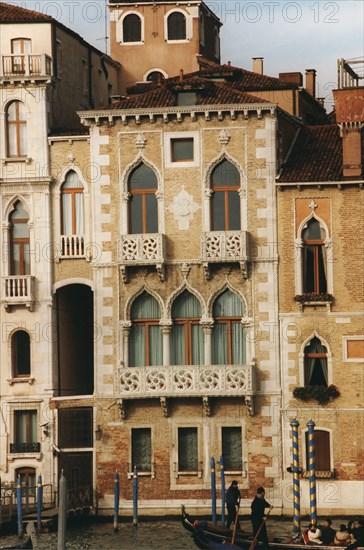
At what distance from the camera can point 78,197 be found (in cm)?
5262

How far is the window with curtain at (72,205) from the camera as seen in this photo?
52.6 meters

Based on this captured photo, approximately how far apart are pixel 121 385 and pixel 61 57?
1002 cm

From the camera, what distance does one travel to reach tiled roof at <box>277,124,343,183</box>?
168 ft

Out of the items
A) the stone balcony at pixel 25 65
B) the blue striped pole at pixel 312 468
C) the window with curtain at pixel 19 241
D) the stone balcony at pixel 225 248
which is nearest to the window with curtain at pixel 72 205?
the window with curtain at pixel 19 241

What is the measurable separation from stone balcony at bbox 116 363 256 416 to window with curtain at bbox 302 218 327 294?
272cm

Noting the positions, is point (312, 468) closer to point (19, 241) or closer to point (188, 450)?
point (188, 450)

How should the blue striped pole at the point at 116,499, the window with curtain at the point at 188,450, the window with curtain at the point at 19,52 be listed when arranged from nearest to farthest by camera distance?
the blue striped pole at the point at 116,499 < the window with curtain at the point at 188,450 < the window with curtain at the point at 19,52

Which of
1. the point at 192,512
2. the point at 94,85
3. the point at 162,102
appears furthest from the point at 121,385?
the point at 94,85

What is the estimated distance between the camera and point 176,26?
206ft

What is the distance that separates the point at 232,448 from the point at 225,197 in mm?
6806

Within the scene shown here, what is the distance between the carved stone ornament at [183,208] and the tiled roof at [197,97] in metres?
2.56

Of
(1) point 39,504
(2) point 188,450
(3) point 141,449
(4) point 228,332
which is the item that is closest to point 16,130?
(4) point 228,332

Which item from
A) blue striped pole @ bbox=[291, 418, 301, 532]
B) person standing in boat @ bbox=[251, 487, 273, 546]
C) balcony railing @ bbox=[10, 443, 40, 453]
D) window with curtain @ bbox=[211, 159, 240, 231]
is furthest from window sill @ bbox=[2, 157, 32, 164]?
person standing in boat @ bbox=[251, 487, 273, 546]

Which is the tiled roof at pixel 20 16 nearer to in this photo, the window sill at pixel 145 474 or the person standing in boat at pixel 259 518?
the window sill at pixel 145 474
